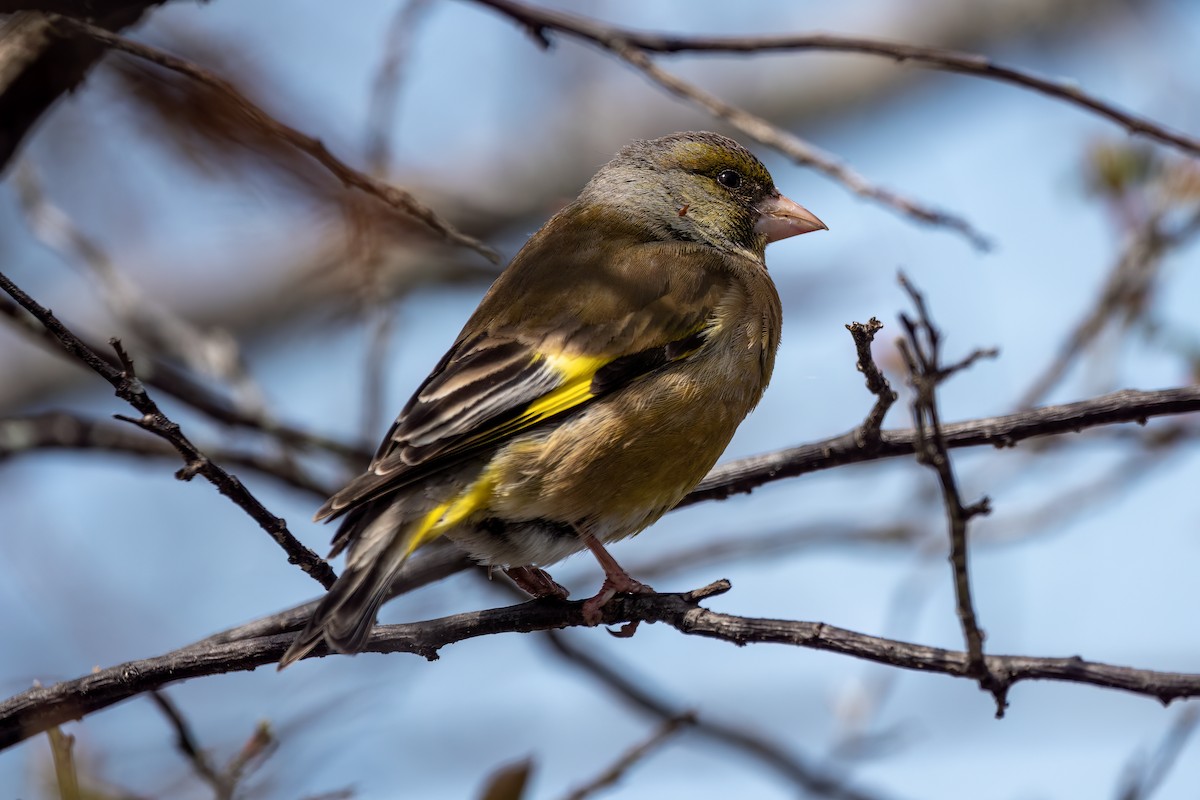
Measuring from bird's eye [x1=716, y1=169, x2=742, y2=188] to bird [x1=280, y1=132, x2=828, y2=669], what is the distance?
27.7 inches

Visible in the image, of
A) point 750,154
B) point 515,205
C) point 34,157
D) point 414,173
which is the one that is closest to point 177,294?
point 515,205

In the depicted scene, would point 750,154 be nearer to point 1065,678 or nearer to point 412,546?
point 412,546

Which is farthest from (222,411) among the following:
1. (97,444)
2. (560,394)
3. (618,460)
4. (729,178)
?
(729,178)

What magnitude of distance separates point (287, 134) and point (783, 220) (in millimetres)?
3088

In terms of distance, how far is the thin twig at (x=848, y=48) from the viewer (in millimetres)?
4070

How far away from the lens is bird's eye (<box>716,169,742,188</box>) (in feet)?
18.8

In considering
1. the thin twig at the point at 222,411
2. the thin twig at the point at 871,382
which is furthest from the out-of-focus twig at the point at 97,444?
the thin twig at the point at 871,382

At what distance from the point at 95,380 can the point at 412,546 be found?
26.7 ft

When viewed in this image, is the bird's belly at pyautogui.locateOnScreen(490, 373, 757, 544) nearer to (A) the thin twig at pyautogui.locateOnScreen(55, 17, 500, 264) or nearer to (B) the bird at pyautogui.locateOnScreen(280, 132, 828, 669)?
(B) the bird at pyautogui.locateOnScreen(280, 132, 828, 669)

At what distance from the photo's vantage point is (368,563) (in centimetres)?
350

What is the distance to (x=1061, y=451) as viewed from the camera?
6.39 m

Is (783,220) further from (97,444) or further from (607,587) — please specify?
(97,444)

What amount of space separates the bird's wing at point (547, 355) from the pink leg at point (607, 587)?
43 cm

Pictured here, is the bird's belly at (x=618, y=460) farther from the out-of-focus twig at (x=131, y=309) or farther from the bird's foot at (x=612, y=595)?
the out-of-focus twig at (x=131, y=309)
